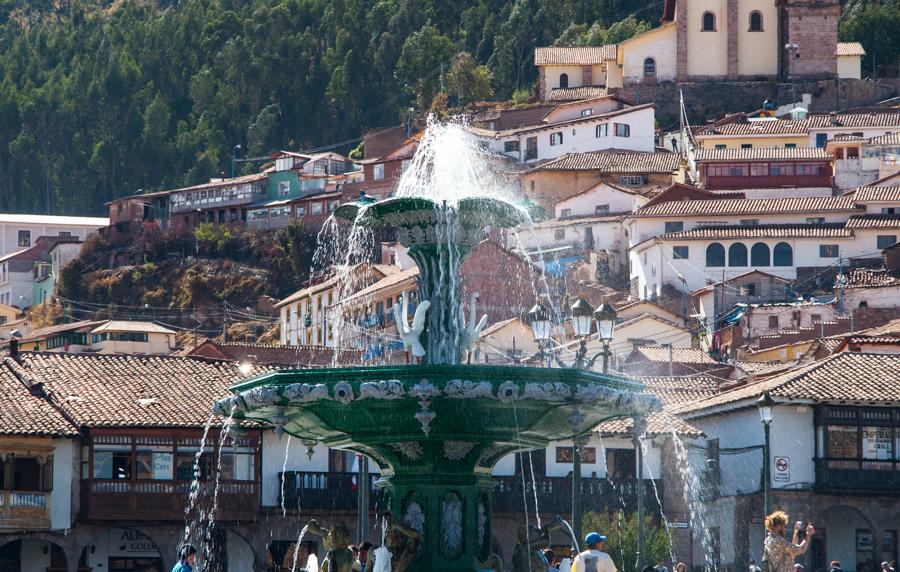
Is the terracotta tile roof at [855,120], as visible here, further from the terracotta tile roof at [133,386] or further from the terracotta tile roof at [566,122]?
the terracotta tile roof at [133,386]

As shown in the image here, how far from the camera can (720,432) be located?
56.6 metres

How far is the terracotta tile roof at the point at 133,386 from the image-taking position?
2087 inches

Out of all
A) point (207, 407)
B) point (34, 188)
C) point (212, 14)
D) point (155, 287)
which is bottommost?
point (207, 407)

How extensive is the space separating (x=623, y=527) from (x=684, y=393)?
11025 mm

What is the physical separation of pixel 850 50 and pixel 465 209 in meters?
109

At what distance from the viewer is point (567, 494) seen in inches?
2184

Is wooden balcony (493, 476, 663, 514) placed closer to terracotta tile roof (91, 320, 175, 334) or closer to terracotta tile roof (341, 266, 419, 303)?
terracotta tile roof (341, 266, 419, 303)

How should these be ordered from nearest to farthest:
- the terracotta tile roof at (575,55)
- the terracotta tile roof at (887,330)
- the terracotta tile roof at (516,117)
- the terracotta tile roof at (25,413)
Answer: the terracotta tile roof at (25,413) → the terracotta tile roof at (887,330) → the terracotta tile roof at (516,117) → the terracotta tile roof at (575,55)

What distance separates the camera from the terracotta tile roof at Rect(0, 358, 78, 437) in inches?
2020

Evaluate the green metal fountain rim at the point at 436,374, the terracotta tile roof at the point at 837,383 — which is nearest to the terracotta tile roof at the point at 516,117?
the terracotta tile roof at the point at 837,383

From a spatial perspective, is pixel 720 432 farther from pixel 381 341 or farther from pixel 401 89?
→ pixel 401 89

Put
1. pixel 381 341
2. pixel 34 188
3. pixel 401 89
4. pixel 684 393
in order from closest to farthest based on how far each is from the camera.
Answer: pixel 684 393
pixel 381 341
pixel 401 89
pixel 34 188

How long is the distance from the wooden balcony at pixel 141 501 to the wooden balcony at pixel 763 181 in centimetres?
5386

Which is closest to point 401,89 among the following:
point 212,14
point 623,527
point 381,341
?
point 212,14
